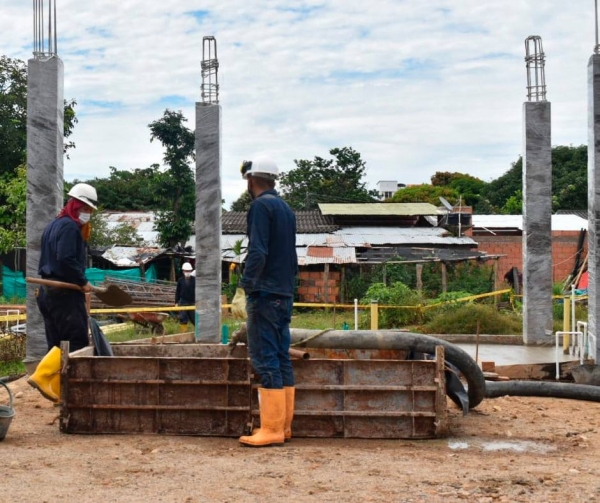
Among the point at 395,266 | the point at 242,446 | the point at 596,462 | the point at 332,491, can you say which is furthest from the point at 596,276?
the point at 395,266

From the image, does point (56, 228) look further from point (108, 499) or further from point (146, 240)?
point (146, 240)

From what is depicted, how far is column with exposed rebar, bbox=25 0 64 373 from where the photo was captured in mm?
10086

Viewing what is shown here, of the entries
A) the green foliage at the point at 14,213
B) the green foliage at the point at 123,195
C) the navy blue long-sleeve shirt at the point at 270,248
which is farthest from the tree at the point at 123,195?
the navy blue long-sleeve shirt at the point at 270,248

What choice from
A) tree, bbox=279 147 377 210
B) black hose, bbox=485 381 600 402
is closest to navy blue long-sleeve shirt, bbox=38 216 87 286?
black hose, bbox=485 381 600 402

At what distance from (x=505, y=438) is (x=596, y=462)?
1.03 metres

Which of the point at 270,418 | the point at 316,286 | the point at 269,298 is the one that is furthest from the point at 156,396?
the point at 316,286

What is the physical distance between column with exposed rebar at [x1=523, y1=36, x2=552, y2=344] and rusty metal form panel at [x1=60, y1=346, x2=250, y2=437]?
823 centimetres

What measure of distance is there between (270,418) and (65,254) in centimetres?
235

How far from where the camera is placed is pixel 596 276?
35.5ft

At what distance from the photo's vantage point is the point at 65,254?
6867mm

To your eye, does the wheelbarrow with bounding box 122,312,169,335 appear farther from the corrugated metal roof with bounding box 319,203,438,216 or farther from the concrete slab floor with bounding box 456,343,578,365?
the corrugated metal roof with bounding box 319,203,438,216

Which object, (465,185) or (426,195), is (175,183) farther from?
(465,185)

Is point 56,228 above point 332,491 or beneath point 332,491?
above

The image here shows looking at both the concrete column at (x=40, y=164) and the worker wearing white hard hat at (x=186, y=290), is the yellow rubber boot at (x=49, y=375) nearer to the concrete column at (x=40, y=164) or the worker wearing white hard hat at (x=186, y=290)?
the concrete column at (x=40, y=164)
